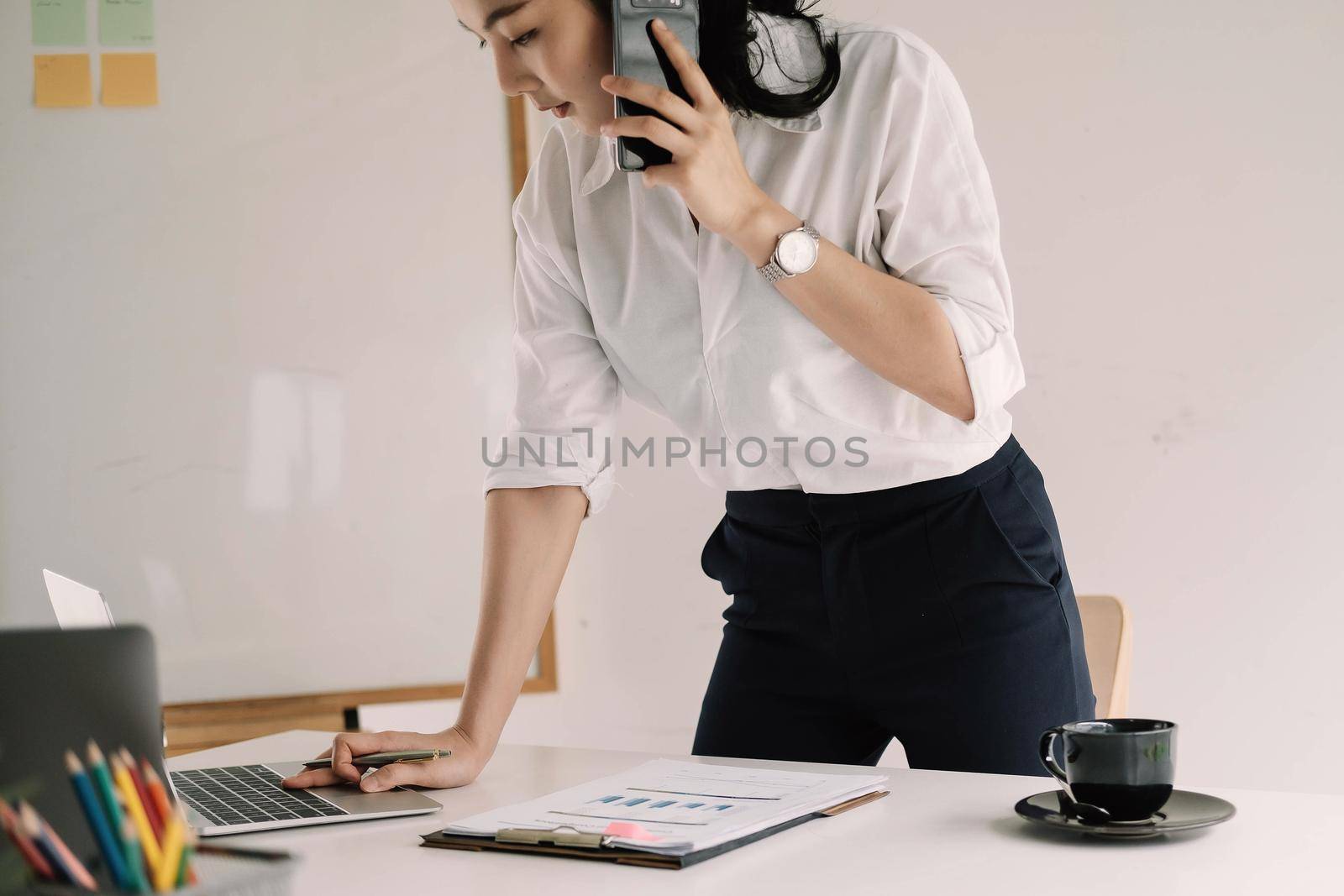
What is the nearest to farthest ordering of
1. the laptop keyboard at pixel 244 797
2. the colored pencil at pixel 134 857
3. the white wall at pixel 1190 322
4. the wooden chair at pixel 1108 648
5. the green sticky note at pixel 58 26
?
the colored pencil at pixel 134 857
the laptop keyboard at pixel 244 797
the wooden chair at pixel 1108 648
the white wall at pixel 1190 322
the green sticky note at pixel 58 26

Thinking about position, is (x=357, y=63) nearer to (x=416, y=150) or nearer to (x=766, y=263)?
(x=416, y=150)

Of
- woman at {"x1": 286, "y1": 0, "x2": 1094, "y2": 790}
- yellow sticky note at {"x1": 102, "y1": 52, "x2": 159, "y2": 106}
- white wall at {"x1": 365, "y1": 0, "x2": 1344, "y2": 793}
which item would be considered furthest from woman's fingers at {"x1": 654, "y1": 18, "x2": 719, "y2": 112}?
yellow sticky note at {"x1": 102, "y1": 52, "x2": 159, "y2": 106}

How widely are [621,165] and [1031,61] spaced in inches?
45.6

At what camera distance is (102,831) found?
0.39 m

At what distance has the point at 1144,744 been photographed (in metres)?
0.66

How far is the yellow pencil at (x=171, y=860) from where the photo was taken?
0.39 meters

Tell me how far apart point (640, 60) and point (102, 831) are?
2.51 ft

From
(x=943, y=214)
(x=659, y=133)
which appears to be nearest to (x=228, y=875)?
(x=659, y=133)

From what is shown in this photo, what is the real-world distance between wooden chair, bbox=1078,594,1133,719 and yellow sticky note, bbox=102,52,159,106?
166 centimetres

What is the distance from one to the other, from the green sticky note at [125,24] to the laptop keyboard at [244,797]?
1.43 meters

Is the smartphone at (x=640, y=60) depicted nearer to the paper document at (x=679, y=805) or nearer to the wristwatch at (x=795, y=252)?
the wristwatch at (x=795, y=252)

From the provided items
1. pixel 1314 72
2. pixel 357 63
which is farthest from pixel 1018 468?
pixel 357 63

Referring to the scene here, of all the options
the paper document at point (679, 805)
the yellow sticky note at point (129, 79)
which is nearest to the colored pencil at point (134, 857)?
the paper document at point (679, 805)

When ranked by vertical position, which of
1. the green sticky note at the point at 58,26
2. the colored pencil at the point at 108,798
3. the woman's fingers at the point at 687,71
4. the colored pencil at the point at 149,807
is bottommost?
the colored pencil at the point at 149,807
